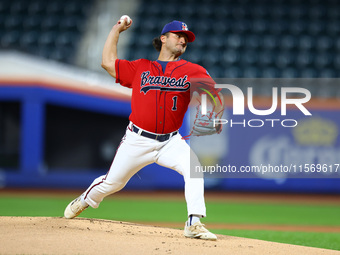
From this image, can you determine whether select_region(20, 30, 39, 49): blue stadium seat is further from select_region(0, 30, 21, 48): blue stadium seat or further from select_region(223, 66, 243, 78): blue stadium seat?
select_region(223, 66, 243, 78): blue stadium seat

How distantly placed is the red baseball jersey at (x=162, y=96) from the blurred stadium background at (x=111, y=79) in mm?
6096

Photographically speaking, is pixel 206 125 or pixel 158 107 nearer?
pixel 158 107

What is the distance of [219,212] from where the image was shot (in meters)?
8.07

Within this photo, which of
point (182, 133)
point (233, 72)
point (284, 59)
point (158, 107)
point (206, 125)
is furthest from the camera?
point (284, 59)

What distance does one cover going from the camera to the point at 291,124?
1043cm

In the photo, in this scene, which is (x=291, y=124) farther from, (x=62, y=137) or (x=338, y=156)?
(x=62, y=137)

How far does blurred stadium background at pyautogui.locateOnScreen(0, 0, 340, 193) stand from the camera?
1055 centimetres

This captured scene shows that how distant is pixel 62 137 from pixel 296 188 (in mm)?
4950

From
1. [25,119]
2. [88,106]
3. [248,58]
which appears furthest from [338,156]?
[25,119]

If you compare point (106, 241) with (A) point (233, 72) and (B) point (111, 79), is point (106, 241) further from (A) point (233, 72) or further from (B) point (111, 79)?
(A) point (233, 72)

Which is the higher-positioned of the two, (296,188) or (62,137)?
(62,137)

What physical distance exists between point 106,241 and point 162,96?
4.01 ft

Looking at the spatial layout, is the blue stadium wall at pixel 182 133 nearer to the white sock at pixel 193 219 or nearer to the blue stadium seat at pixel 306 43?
the blue stadium seat at pixel 306 43

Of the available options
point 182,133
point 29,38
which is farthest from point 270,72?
point 29,38
